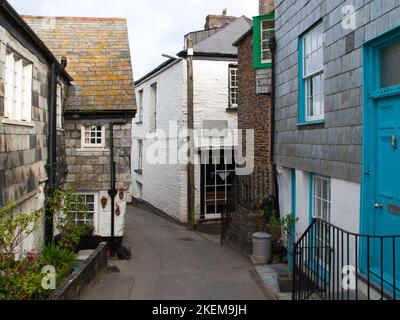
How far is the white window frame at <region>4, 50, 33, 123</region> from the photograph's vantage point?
27.8 feet

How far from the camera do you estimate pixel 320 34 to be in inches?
351

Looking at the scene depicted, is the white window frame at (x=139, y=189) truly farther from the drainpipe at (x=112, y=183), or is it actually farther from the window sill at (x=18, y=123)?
the window sill at (x=18, y=123)

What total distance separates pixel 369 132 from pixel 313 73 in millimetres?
2639

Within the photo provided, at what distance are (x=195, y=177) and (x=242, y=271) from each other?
9438mm

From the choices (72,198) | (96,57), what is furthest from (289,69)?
(96,57)

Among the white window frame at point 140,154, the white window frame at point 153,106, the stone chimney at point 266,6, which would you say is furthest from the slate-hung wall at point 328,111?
the white window frame at point 140,154

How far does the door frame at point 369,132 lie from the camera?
6.74 metres

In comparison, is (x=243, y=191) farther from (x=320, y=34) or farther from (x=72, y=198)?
(x=320, y=34)

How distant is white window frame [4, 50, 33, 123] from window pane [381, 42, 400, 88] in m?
6.14

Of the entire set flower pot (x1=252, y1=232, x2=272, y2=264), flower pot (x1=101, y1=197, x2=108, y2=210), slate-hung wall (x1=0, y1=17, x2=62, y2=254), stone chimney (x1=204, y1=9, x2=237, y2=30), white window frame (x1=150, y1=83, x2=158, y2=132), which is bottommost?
flower pot (x1=252, y1=232, x2=272, y2=264)

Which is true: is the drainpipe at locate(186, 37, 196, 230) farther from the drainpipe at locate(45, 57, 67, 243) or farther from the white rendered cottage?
the drainpipe at locate(45, 57, 67, 243)

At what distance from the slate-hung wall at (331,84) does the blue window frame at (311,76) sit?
0.57 feet

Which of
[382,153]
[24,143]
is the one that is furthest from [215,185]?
[382,153]

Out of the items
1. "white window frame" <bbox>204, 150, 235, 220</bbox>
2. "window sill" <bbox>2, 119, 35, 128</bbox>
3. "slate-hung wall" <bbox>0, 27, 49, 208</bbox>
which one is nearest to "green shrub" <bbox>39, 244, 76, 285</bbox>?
"slate-hung wall" <bbox>0, 27, 49, 208</bbox>
